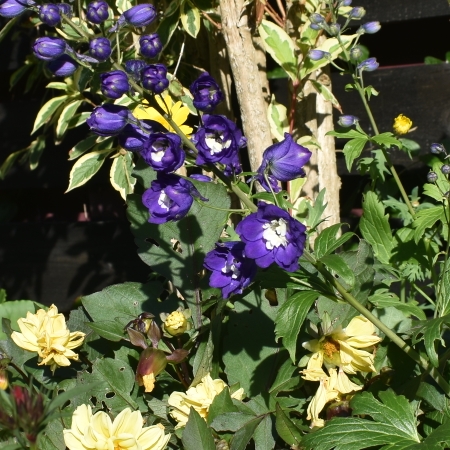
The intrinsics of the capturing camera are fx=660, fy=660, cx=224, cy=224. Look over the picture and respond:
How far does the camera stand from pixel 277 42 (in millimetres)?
1599

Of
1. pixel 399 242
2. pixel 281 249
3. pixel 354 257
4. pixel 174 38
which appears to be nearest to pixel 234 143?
pixel 281 249

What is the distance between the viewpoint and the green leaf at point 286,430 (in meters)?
1.09

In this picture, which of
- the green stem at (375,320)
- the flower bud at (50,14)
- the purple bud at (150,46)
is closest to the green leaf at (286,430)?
the green stem at (375,320)

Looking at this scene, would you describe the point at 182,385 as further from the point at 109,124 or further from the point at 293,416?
the point at 109,124

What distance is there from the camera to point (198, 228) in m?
1.41

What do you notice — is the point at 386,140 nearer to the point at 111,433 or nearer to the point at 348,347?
the point at 348,347

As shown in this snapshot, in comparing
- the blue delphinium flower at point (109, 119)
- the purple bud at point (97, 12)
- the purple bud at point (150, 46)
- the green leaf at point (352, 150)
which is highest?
the purple bud at point (97, 12)

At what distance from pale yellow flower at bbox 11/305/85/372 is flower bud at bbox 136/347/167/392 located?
0.56ft

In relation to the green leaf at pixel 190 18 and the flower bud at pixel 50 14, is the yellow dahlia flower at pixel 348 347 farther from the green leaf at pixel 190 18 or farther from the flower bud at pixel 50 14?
the green leaf at pixel 190 18

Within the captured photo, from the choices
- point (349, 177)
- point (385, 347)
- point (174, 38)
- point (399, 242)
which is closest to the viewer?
point (385, 347)

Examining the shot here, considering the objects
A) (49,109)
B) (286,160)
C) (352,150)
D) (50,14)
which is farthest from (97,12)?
(49,109)

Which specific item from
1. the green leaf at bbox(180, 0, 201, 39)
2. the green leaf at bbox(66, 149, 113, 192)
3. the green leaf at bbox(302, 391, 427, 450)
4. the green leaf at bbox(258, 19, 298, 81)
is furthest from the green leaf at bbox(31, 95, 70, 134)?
the green leaf at bbox(302, 391, 427, 450)

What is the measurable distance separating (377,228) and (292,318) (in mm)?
564

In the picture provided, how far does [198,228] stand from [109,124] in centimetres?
41
